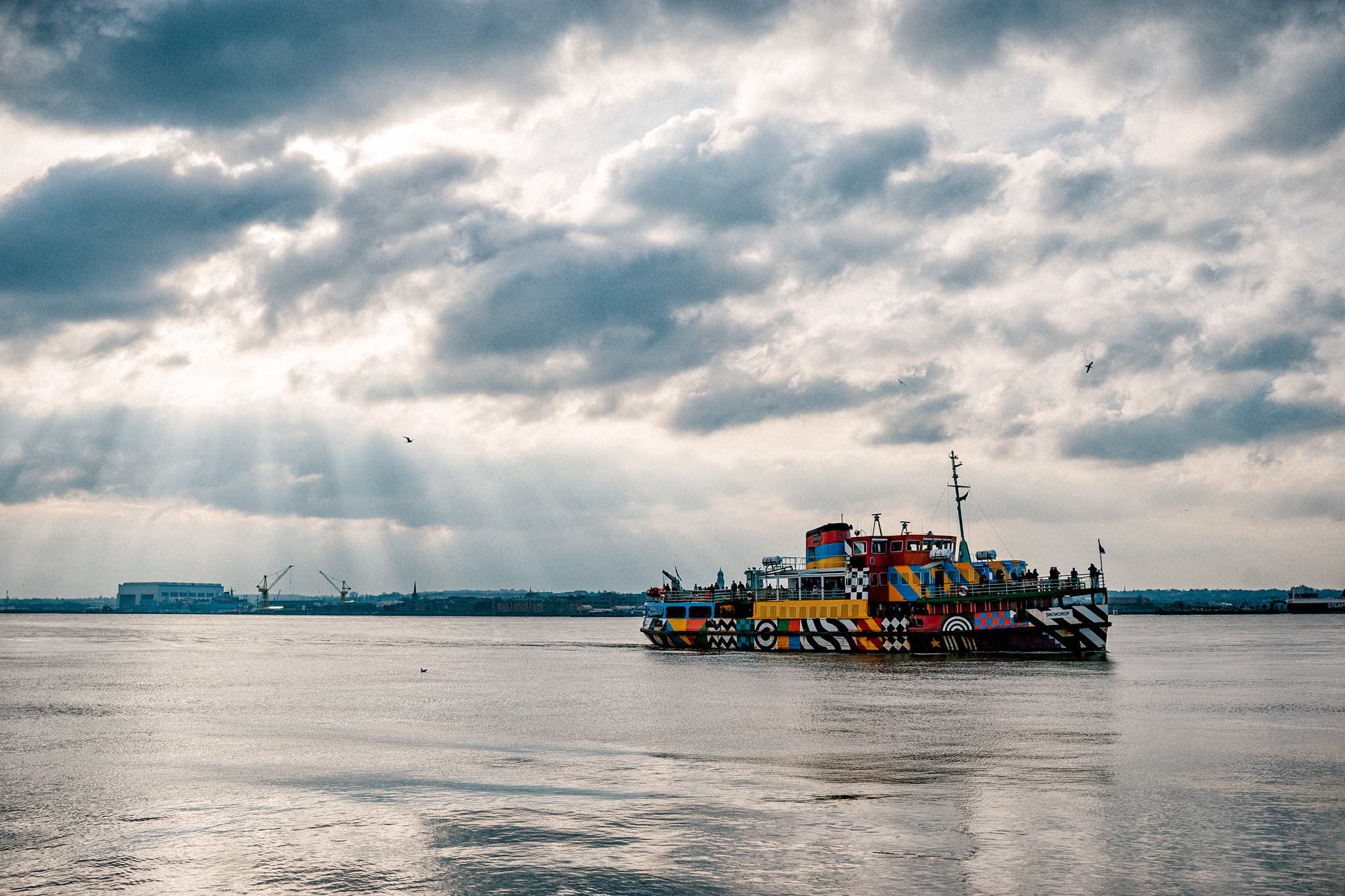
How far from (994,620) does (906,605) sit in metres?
5.89

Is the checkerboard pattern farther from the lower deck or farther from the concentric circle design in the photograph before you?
the concentric circle design

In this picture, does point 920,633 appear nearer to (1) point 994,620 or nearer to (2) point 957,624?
(2) point 957,624

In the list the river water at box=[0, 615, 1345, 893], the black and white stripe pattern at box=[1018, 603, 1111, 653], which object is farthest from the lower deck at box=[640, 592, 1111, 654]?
the river water at box=[0, 615, 1345, 893]

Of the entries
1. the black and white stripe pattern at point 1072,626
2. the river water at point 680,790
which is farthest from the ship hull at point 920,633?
the river water at point 680,790

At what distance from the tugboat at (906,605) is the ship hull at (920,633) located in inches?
2.6

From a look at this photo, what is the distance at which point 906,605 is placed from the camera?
6425 cm

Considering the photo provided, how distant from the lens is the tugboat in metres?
59.5

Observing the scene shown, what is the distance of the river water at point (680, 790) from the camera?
41.8 feet

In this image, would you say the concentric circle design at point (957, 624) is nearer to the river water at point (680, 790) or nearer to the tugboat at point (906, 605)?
the tugboat at point (906, 605)

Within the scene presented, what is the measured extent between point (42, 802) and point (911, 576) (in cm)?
5419

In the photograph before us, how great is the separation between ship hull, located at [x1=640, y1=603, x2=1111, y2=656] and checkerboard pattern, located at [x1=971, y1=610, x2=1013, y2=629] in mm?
43

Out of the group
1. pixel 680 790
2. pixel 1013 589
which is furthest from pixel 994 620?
pixel 680 790

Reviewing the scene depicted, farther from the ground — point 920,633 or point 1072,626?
point 1072,626

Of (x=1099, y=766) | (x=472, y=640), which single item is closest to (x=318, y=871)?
(x=1099, y=766)
